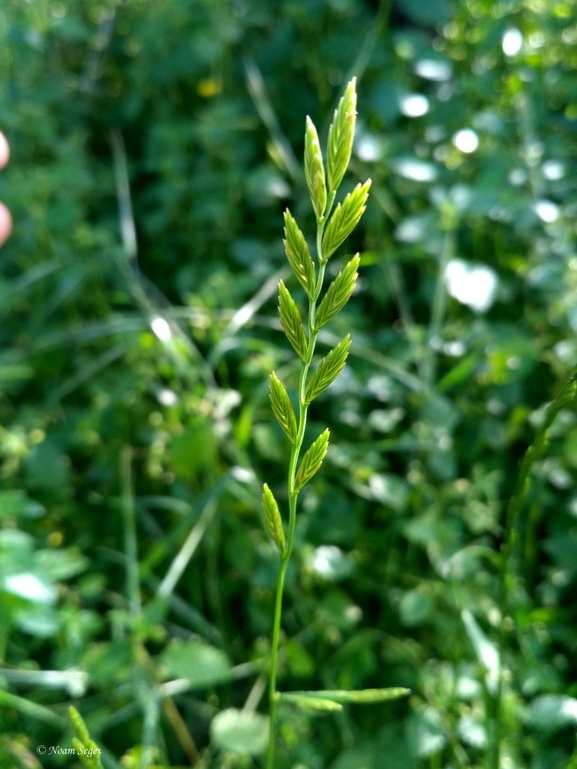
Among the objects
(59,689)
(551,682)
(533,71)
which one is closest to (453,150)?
(533,71)

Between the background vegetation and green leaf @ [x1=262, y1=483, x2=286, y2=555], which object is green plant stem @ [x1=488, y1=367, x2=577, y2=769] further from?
green leaf @ [x1=262, y1=483, x2=286, y2=555]

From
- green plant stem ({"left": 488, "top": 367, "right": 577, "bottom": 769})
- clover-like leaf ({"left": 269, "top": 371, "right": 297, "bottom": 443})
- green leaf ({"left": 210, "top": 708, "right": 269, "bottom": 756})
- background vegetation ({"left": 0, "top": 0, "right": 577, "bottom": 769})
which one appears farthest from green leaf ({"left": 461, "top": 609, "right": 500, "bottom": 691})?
clover-like leaf ({"left": 269, "top": 371, "right": 297, "bottom": 443})

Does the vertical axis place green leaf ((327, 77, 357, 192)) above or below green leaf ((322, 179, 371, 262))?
above

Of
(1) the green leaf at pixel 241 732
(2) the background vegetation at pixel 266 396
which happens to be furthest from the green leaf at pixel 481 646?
(1) the green leaf at pixel 241 732

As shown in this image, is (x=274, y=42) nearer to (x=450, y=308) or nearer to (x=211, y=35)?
(x=211, y=35)

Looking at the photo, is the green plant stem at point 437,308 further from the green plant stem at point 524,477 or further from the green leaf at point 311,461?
the green leaf at point 311,461

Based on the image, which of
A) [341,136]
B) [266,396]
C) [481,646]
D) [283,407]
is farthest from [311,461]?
[266,396]
